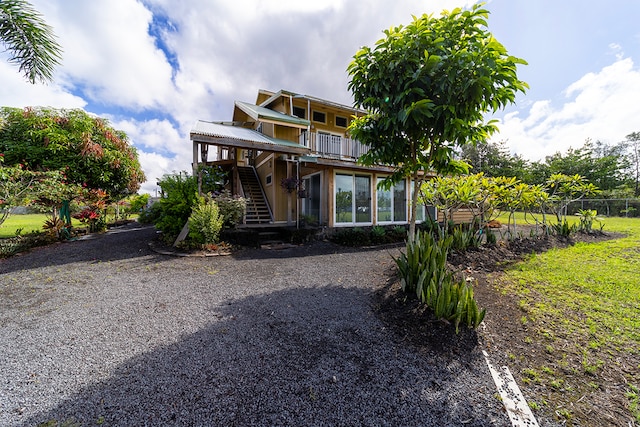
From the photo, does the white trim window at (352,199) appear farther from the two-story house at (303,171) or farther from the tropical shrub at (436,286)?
the tropical shrub at (436,286)

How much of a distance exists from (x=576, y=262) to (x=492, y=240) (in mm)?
1599

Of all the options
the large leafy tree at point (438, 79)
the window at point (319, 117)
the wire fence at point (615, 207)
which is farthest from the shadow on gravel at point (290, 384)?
the wire fence at point (615, 207)

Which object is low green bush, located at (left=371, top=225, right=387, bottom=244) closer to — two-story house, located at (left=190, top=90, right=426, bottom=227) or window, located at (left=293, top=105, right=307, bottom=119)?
two-story house, located at (left=190, top=90, right=426, bottom=227)

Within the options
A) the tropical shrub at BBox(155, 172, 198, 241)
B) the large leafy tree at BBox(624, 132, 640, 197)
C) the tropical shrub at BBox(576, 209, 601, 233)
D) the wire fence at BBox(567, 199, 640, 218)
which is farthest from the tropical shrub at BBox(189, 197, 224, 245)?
the large leafy tree at BBox(624, 132, 640, 197)

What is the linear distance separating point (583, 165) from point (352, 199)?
33.8 meters

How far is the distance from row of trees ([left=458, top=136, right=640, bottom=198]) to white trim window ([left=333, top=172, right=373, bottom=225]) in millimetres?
18886

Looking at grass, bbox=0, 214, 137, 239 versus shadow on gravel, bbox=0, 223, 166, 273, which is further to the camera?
grass, bbox=0, 214, 137, 239

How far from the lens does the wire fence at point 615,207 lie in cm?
1683

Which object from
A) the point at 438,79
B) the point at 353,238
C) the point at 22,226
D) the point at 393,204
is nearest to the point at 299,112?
the point at 393,204

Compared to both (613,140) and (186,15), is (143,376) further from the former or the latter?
(613,140)

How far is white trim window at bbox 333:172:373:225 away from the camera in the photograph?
30.7ft

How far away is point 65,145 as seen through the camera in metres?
8.84

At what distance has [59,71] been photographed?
566cm

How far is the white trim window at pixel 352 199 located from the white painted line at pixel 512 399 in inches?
287
